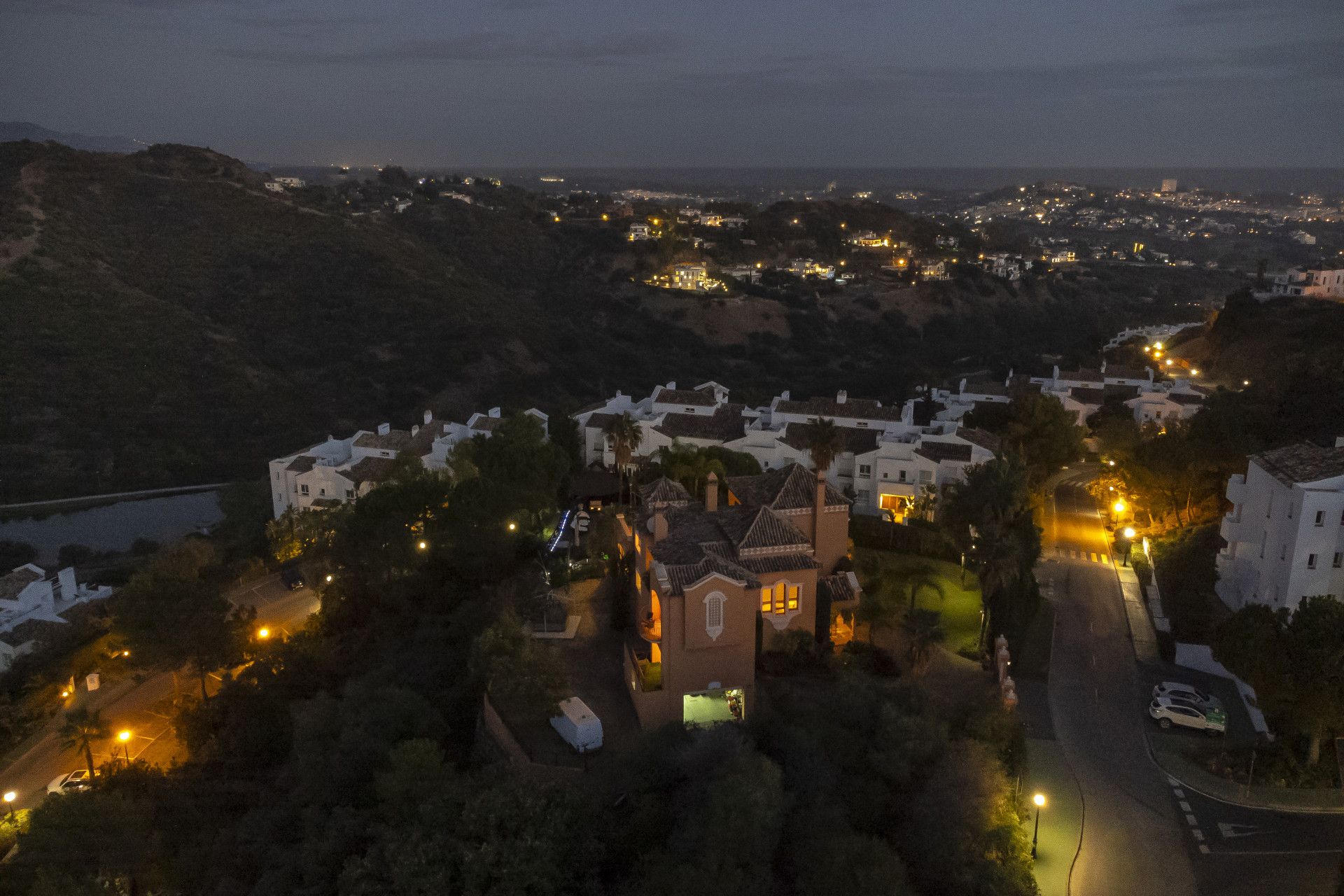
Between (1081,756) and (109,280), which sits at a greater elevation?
(109,280)

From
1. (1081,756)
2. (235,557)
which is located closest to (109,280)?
(235,557)

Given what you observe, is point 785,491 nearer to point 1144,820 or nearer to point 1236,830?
point 1144,820

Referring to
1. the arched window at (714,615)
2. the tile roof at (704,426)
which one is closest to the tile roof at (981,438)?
the tile roof at (704,426)

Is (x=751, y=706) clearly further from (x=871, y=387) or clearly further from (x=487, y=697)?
(x=871, y=387)

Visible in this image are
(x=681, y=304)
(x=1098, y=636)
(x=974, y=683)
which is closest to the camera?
(x=974, y=683)

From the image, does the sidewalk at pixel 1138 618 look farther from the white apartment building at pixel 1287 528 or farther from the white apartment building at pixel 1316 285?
the white apartment building at pixel 1316 285

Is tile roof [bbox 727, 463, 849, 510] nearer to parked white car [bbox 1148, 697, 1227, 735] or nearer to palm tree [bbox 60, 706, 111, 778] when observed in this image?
parked white car [bbox 1148, 697, 1227, 735]

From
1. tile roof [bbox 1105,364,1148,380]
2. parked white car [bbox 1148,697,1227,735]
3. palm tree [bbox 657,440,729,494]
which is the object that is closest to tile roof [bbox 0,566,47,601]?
palm tree [bbox 657,440,729,494]
